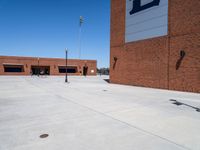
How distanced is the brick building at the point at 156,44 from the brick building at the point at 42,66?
108ft

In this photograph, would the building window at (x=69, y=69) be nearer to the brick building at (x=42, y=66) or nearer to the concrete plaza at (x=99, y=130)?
the brick building at (x=42, y=66)

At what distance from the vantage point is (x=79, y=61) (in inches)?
2176

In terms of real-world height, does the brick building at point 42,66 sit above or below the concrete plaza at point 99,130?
above

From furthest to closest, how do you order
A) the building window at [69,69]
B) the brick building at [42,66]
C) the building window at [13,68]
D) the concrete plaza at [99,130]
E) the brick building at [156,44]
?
the building window at [69,69] < the building window at [13,68] < the brick building at [42,66] < the brick building at [156,44] < the concrete plaza at [99,130]

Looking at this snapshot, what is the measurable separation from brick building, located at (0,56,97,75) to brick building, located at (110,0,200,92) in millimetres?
32820

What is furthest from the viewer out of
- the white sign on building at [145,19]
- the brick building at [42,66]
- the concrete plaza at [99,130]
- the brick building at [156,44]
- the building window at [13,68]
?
the building window at [13,68]

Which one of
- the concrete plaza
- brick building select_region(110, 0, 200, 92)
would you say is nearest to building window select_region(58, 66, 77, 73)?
brick building select_region(110, 0, 200, 92)

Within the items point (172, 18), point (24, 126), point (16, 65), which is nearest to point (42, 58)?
point (16, 65)

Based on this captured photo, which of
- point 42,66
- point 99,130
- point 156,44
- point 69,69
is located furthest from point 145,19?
point 42,66

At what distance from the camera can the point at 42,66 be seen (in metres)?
Result: 51.0

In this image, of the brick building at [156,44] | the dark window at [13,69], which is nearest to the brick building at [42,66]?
the dark window at [13,69]

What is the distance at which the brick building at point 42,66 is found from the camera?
152 feet

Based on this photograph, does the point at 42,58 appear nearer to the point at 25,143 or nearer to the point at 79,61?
the point at 79,61

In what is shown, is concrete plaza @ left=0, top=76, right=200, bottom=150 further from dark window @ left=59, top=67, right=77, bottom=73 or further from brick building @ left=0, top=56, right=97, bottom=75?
dark window @ left=59, top=67, right=77, bottom=73
